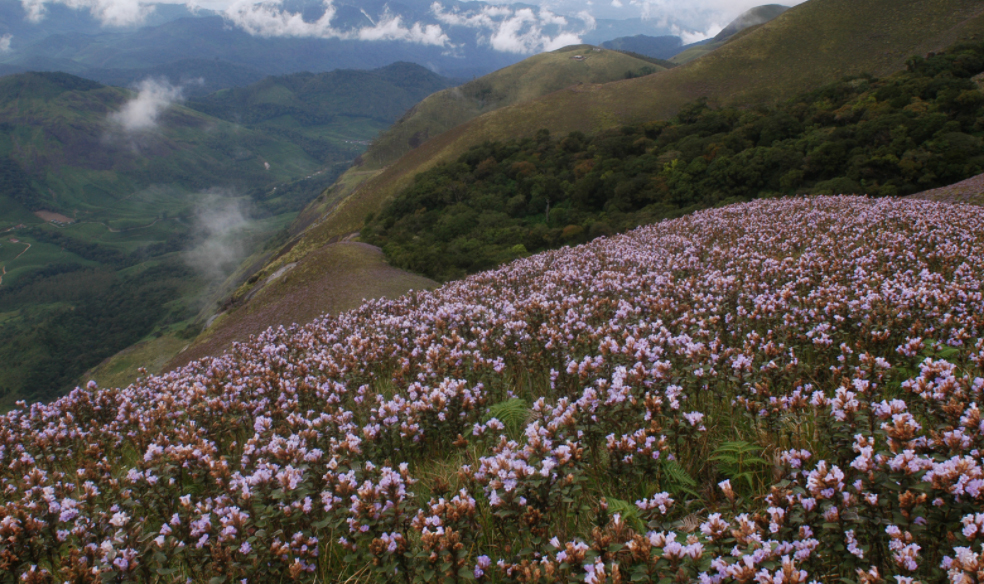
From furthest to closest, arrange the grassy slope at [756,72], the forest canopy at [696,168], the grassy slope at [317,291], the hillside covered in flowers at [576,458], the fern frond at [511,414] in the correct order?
1. the grassy slope at [756,72]
2. the forest canopy at [696,168]
3. the grassy slope at [317,291]
4. the fern frond at [511,414]
5. the hillside covered in flowers at [576,458]

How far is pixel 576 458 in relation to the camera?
10.4 feet

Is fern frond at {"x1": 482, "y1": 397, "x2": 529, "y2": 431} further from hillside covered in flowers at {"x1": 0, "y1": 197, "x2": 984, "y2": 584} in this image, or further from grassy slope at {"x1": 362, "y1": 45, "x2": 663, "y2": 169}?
grassy slope at {"x1": 362, "y1": 45, "x2": 663, "y2": 169}

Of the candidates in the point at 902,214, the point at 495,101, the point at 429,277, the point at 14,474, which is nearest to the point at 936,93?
the point at 902,214

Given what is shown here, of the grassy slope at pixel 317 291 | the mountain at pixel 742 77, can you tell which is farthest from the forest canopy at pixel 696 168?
the mountain at pixel 742 77

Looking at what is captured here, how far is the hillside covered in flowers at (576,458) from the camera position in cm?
237

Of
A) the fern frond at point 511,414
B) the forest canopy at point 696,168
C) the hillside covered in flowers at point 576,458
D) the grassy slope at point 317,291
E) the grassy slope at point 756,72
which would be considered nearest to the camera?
the hillside covered in flowers at point 576,458

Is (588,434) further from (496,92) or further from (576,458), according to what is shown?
(496,92)

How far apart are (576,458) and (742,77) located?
64604mm

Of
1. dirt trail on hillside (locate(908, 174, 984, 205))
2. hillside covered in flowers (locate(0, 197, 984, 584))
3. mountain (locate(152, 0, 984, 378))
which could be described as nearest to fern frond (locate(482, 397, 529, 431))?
hillside covered in flowers (locate(0, 197, 984, 584))

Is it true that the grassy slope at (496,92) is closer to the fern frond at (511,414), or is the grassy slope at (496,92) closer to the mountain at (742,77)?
the mountain at (742,77)

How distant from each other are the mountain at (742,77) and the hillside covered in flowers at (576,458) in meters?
40.6

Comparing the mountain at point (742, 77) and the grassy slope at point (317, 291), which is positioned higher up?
the mountain at point (742, 77)

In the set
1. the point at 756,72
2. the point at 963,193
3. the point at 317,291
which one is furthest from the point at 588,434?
the point at 756,72

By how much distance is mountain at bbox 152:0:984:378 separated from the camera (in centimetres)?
4944
